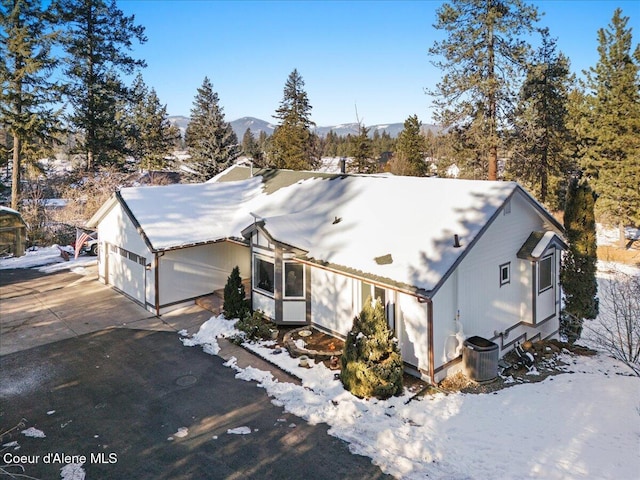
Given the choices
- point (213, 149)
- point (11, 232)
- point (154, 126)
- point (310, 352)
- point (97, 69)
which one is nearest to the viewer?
point (11, 232)

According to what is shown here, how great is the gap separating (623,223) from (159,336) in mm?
29867

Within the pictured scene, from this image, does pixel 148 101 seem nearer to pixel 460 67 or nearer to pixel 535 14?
pixel 460 67

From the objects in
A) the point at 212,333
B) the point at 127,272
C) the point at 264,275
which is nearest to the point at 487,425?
the point at 264,275

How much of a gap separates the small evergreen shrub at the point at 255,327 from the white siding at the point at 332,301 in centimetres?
140

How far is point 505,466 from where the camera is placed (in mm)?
7492

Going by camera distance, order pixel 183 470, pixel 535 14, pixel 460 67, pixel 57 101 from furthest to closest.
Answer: pixel 57 101, pixel 460 67, pixel 535 14, pixel 183 470

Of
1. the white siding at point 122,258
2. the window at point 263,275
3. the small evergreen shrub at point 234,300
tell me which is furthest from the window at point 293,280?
the white siding at point 122,258

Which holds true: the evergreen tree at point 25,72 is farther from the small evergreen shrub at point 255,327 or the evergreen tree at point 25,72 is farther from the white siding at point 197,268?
the small evergreen shrub at point 255,327

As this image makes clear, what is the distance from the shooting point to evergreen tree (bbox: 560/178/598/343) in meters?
15.0

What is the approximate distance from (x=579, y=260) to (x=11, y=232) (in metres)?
16.1

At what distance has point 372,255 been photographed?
11906 millimetres

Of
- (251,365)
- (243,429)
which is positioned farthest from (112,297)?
(243,429)

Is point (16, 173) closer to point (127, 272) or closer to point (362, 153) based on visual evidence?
point (127, 272)

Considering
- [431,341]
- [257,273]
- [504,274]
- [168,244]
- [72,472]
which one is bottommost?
[72,472]
